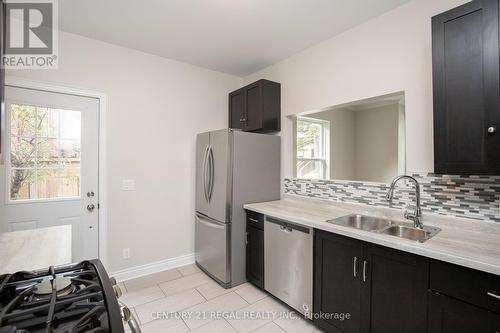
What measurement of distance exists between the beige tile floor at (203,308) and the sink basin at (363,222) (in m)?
0.91

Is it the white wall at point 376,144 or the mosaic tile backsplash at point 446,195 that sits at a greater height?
the white wall at point 376,144

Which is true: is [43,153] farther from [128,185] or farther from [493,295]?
[493,295]

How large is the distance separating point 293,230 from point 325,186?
784 mm

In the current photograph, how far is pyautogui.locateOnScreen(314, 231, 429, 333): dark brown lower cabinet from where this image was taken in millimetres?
1381

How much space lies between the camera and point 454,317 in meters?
1.23

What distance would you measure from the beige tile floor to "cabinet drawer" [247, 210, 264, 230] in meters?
0.68

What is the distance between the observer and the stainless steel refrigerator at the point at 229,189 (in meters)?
2.59

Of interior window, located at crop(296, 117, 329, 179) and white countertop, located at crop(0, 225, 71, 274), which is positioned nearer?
white countertop, located at crop(0, 225, 71, 274)

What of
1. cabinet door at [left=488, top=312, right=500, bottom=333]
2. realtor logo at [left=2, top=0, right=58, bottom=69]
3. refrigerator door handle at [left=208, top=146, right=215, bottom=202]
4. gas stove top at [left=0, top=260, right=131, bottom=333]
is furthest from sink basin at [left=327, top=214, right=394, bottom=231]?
realtor logo at [left=2, top=0, right=58, bottom=69]

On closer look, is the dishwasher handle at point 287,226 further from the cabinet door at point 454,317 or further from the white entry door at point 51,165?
the white entry door at point 51,165

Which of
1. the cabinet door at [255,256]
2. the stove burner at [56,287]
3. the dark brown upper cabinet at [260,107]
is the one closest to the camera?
the stove burner at [56,287]

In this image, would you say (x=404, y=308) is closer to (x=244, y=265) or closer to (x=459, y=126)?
(x=459, y=126)

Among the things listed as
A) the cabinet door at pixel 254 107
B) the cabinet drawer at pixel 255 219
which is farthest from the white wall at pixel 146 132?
the cabinet drawer at pixel 255 219

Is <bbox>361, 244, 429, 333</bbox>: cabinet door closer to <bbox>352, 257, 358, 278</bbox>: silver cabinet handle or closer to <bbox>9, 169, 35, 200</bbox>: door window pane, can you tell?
<bbox>352, 257, 358, 278</bbox>: silver cabinet handle
